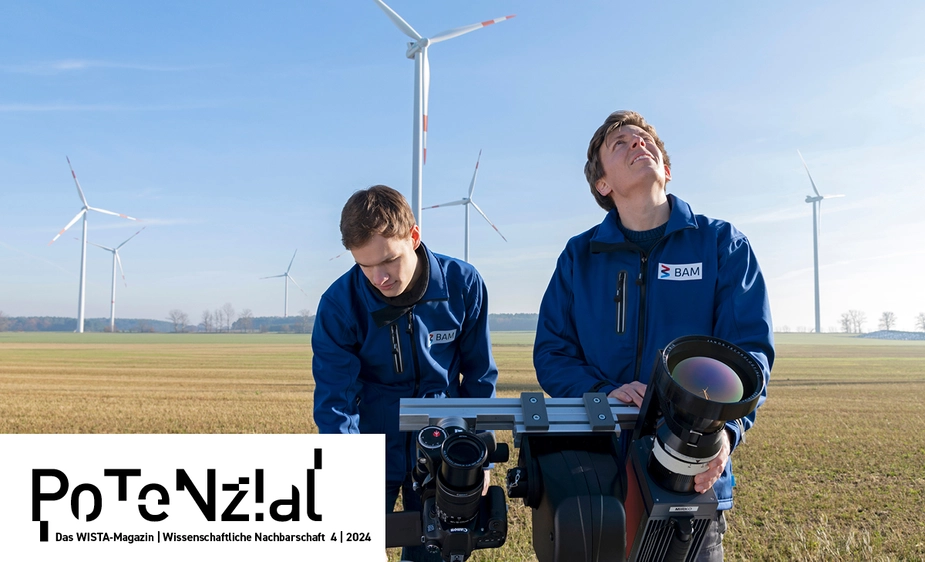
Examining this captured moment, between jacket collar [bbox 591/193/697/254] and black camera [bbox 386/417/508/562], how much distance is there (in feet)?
4.75

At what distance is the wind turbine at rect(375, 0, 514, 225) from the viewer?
75.9 feet

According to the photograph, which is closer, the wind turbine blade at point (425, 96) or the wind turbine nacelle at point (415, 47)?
the wind turbine blade at point (425, 96)

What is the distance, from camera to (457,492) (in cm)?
192

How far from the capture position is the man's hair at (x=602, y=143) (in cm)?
340

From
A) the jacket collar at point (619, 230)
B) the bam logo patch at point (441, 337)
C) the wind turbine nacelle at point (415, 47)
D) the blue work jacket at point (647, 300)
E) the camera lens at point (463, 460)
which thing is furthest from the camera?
the wind turbine nacelle at point (415, 47)

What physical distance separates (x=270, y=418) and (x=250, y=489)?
1332 cm

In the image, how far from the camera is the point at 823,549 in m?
6.48

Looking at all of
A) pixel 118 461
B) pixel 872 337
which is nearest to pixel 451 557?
pixel 118 461

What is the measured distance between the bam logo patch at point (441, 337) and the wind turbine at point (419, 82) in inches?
646

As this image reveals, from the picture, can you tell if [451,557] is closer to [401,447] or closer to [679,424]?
[679,424]

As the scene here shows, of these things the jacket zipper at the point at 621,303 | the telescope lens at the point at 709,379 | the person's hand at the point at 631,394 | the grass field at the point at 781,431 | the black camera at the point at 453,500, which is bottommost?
the grass field at the point at 781,431

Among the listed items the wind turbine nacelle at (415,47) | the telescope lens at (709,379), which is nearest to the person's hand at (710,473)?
the telescope lens at (709,379)

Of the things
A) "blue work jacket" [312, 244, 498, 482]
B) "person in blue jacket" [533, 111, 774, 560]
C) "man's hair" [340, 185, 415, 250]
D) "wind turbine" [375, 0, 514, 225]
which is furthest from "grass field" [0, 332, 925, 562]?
"wind turbine" [375, 0, 514, 225]

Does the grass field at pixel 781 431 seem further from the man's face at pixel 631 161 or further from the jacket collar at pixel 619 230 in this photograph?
the man's face at pixel 631 161
